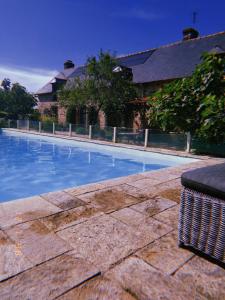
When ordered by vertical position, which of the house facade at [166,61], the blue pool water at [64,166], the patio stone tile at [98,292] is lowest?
the blue pool water at [64,166]

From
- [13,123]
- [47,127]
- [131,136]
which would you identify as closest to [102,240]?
[131,136]

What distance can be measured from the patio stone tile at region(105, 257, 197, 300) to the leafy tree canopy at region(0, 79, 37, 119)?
30.8 meters

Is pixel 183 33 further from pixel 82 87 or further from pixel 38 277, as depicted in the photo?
pixel 38 277

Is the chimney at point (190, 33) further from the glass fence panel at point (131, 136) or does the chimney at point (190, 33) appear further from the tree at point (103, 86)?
the glass fence panel at point (131, 136)

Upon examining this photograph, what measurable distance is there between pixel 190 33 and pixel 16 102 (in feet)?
78.2

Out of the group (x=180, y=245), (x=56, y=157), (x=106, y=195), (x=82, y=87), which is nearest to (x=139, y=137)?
(x=56, y=157)

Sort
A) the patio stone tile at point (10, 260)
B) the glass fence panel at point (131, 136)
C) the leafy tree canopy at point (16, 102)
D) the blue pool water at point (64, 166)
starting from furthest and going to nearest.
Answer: the leafy tree canopy at point (16, 102) < the glass fence panel at point (131, 136) < the blue pool water at point (64, 166) < the patio stone tile at point (10, 260)

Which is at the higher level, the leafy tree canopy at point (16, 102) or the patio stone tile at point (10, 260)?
the leafy tree canopy at point (16, 102)

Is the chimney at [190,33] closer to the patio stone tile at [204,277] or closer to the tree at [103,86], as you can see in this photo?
the tree at [103,86]

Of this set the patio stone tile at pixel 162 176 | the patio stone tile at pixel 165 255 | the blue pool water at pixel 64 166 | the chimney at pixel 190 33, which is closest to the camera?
the patio stone tile at pixel 165 255

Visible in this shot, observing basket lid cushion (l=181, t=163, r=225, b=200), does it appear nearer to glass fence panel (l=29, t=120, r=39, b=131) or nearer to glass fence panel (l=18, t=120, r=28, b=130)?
glass fence panel (l=29, t=120, r=39, b=131)

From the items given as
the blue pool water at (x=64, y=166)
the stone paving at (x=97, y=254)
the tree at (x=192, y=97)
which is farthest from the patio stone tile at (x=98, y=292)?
the blue pool water at (x=64, y=166)

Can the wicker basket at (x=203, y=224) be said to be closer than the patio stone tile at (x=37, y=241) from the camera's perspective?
Yes

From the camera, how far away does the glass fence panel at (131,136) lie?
13.6 metres
